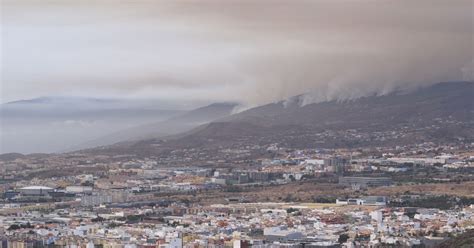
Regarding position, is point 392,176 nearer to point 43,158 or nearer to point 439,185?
point 439,185

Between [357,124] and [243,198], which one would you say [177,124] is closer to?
[357,124]

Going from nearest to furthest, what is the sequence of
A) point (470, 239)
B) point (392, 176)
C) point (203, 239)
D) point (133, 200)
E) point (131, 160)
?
point (470, 239), point (203, 239), point (133, 200), point (392, 176), point (131, 160)

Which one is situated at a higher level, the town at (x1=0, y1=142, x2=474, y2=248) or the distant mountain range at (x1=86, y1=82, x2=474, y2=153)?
the distant mountain range at (x1=86, y1=82, x2=474, y2=153)

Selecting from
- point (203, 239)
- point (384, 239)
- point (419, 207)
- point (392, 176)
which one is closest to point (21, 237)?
point (203, 239)

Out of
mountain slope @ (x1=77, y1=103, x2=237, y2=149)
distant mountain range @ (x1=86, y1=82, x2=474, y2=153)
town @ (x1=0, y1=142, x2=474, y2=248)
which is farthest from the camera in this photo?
mountain slope @ (x1=77, y1=103, x2=237, y2=149)

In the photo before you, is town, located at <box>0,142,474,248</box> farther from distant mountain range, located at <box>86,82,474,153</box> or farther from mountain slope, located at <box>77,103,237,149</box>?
mountain slope, located at <box>77,103,237,149</box>

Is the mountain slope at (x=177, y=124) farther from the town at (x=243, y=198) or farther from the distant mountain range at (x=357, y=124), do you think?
the town at (x=243, y=198)

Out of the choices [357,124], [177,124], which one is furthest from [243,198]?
[177,124]

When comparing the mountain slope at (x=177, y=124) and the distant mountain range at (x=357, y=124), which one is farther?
the mountain slope at (x=177, y=124)
